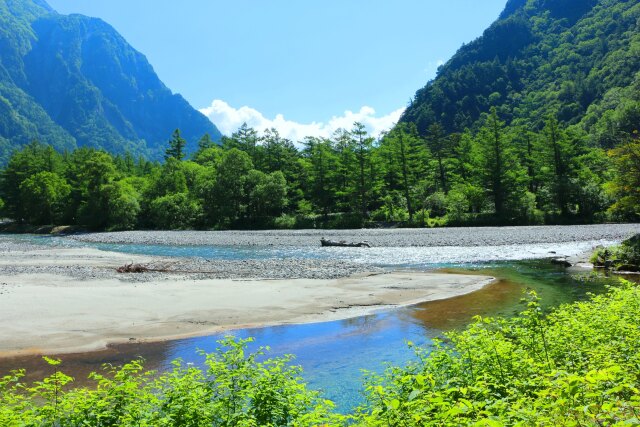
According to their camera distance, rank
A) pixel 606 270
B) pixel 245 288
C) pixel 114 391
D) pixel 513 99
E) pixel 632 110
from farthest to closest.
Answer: pixel 513 99 < pixel 632 110 < pixel 606 270 < pixel 245 288 < pixel 114 391

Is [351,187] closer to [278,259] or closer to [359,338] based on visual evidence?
[278,259]

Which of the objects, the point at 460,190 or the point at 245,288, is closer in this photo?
the point at 245,288

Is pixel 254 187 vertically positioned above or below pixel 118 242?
above

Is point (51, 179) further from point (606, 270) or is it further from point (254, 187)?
point (606, 270)

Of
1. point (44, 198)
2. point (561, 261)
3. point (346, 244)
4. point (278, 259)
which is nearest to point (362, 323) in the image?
point (278, 259)

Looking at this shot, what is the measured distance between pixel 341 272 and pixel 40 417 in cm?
2334

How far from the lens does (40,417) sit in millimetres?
5793

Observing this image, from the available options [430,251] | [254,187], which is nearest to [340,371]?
[430,251]

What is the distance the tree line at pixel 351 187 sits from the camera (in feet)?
238

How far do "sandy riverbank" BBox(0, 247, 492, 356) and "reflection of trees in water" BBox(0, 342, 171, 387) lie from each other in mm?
612

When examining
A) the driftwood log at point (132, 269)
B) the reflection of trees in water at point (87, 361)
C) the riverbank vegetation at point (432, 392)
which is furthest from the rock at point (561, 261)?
the driftwood log at point (132, 269)

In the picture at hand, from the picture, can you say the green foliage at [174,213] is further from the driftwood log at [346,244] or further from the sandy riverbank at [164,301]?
the sandy riverbank at [164,301]

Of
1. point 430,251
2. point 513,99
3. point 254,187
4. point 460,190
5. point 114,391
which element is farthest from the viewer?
point 513,99

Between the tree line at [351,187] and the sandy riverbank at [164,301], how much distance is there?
5138cm
